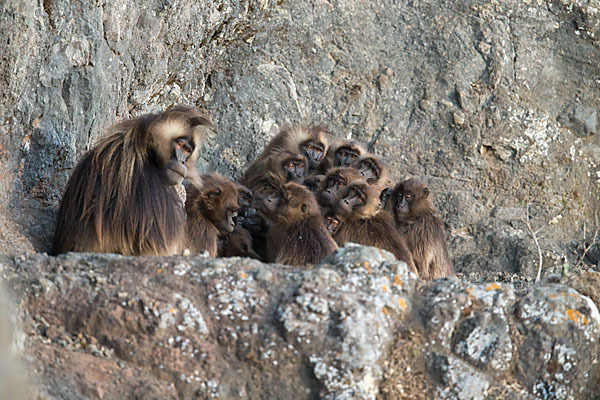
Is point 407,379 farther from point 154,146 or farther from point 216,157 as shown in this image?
point 216,157

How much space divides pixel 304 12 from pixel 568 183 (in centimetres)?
363

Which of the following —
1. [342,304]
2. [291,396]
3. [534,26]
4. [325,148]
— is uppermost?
[534,26]

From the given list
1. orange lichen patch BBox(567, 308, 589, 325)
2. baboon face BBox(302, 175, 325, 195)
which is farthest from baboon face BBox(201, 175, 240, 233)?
orange lichen patch BBox(567, 308, 589, 325)

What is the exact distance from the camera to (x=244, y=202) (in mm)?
8984

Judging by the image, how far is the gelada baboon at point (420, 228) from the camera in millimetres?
9344

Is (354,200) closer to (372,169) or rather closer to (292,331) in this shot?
(372,169)

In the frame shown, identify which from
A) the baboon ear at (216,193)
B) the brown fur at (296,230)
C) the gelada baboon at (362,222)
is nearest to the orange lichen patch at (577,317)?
the brown fur at (296,230)

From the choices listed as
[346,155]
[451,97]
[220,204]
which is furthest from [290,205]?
[451,97]

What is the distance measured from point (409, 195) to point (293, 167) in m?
1.24

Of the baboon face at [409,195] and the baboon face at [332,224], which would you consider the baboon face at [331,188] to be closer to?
the baboon face at [332,224]

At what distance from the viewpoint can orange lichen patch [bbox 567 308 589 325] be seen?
19.5 ft

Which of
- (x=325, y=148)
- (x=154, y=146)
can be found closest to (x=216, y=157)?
(x=325, y=148)

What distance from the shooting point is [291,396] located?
5.58m

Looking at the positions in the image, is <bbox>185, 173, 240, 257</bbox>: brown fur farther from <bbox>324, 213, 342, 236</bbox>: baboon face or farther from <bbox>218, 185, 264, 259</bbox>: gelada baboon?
<bbox>324, 213, 342, 236</bbox>: baboon face
